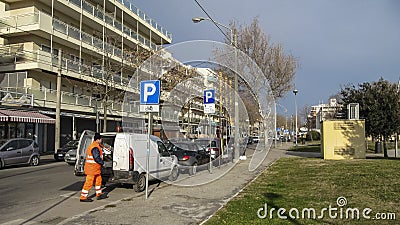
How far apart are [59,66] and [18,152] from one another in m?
9.84

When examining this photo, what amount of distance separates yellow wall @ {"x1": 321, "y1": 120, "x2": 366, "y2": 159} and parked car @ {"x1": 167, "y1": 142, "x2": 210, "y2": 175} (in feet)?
29.3

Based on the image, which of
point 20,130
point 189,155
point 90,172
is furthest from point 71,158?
point 90,172

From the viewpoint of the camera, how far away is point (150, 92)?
33.5 feet

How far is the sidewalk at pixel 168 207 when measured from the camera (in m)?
7.38

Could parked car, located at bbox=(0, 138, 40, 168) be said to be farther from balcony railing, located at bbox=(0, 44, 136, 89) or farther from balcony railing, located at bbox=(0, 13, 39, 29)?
balcony railing, located at bbox=(0, 13, 39, 29)

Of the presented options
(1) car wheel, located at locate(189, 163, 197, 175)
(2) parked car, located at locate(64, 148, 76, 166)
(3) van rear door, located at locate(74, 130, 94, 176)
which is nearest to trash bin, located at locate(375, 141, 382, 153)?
(1) car wheel, located at locate(189, 163, 197, 175)

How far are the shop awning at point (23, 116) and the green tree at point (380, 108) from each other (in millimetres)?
21860

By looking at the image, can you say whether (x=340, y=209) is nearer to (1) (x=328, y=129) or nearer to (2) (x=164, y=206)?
(2) (x=164, y=206)

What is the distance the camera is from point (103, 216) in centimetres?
766

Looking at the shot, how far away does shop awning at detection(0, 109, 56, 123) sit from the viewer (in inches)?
891

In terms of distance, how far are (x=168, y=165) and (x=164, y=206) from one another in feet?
14.6

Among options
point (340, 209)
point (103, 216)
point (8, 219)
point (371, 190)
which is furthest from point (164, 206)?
point (371, 190)

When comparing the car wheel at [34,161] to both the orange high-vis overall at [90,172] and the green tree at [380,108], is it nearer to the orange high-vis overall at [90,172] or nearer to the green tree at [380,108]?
the orange high-vis overall at [90,172]

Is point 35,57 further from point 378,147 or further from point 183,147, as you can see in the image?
point 378,147
